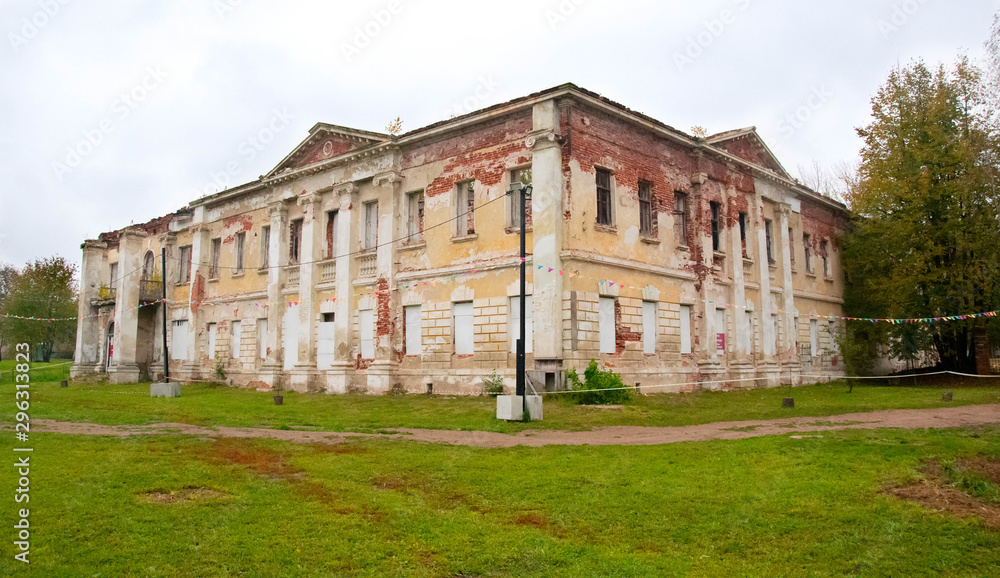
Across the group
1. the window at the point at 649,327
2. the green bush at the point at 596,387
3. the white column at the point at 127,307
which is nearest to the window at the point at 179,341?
the white column at the point at 127,307

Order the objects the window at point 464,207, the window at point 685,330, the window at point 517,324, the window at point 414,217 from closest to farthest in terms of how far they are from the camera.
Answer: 1. the window at point 517,324
2. the window at point 464,207
3. the window at point 685,330
4. the window at point 414,217

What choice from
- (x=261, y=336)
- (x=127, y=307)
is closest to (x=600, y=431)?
(x=261, y=336)

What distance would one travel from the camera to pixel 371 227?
24.6 metres

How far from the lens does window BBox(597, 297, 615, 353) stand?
1964 centimetres

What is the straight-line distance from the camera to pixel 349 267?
24.5m

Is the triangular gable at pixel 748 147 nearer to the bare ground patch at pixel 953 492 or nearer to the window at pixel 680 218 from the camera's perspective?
the window at pixel 680 218

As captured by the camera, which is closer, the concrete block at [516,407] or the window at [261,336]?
the concrete block at [516,407]

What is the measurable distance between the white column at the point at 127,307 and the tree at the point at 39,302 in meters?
15.1

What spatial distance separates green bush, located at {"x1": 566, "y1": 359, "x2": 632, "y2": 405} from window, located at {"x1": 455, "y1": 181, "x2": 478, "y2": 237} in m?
6.08

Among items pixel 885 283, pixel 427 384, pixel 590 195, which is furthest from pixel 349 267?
pixel 885 283

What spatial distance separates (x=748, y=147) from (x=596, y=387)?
14534 millimetres

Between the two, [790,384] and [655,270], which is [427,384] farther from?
[790,384]

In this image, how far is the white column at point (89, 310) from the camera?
123ft

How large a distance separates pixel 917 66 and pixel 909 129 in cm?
301
